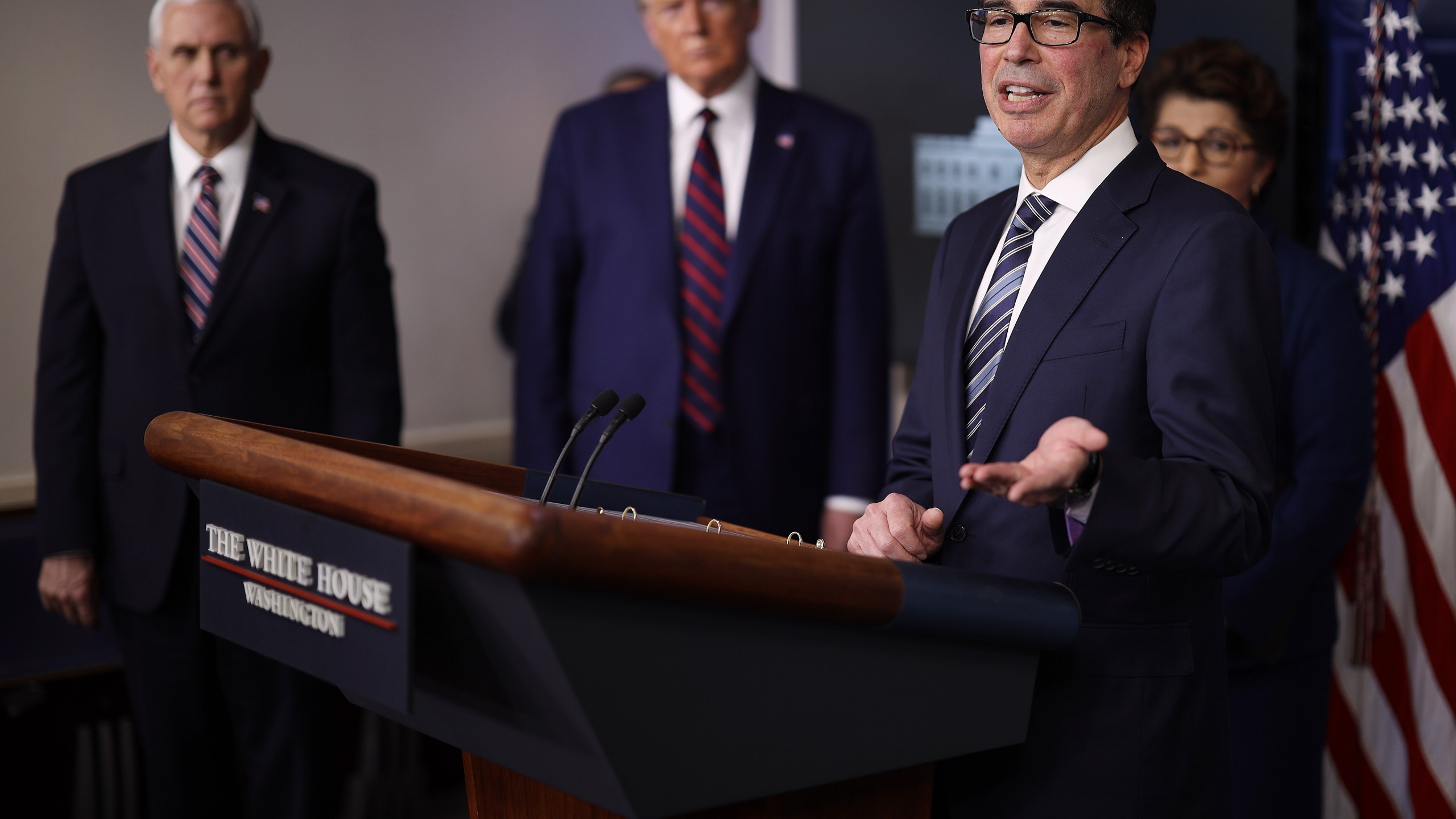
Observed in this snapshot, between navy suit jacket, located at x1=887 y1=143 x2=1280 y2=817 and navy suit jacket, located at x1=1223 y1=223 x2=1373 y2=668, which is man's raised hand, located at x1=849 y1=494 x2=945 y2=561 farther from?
navy suit jacket, located at x1=1223 y1=223 x2=1373 y2=668

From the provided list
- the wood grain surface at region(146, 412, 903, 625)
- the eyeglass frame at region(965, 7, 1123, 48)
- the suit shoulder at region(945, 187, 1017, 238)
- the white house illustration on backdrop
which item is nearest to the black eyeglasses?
the eyeglass frame at region(965, 7, 1123, 48)

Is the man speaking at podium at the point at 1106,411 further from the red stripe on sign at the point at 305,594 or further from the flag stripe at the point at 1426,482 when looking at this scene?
the flag stripe at the point at 1426,482

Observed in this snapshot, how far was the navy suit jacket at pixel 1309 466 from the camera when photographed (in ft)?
7.38

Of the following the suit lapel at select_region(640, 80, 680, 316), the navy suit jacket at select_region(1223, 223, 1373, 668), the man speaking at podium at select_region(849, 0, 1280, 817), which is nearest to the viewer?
the man speaking at podium at select_region(849, 0, 1280, 817)

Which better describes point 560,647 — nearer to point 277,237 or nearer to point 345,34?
point 277,237

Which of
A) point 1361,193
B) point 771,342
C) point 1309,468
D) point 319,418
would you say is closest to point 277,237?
point 319,418

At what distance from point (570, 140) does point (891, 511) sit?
1782 mm

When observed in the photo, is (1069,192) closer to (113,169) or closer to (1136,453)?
(1136,453)

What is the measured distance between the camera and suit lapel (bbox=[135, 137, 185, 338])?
2506 mm

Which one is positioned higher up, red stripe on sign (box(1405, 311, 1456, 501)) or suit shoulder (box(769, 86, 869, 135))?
suit shoulder (box(769, 86, 869, 135))

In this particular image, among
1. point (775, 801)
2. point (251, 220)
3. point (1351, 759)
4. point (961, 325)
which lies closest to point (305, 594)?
point (775, 801)

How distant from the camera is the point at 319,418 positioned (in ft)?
8.63

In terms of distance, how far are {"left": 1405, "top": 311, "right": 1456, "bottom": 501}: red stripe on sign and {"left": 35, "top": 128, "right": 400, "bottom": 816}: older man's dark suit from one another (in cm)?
207

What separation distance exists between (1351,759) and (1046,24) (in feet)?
6.50
